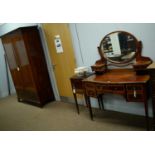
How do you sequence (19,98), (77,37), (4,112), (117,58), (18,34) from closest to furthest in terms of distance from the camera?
(117,58) → (77,37) → (18,34) → (4,112) → (19,98)

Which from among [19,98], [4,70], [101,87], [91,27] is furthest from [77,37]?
[4,70]

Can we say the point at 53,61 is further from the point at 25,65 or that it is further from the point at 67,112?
the point at 67,112

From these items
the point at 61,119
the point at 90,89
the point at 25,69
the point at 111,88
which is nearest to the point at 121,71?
the point at 111,88

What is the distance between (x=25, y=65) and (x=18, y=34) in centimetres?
67

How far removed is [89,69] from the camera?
11.3ft

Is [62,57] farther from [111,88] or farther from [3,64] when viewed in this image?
[3,64]

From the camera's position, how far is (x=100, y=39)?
3.09 meters

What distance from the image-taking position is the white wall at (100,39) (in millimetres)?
2559

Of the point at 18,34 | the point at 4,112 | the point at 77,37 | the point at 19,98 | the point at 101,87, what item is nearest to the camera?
the point at 101,87

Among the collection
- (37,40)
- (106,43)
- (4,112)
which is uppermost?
(37,40)

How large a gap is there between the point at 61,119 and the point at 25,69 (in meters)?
1.50

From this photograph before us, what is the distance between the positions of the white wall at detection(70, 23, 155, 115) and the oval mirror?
0.24 ft

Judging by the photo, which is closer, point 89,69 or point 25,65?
point 89,69

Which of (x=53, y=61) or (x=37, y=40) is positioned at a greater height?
(x=37, y=40)
